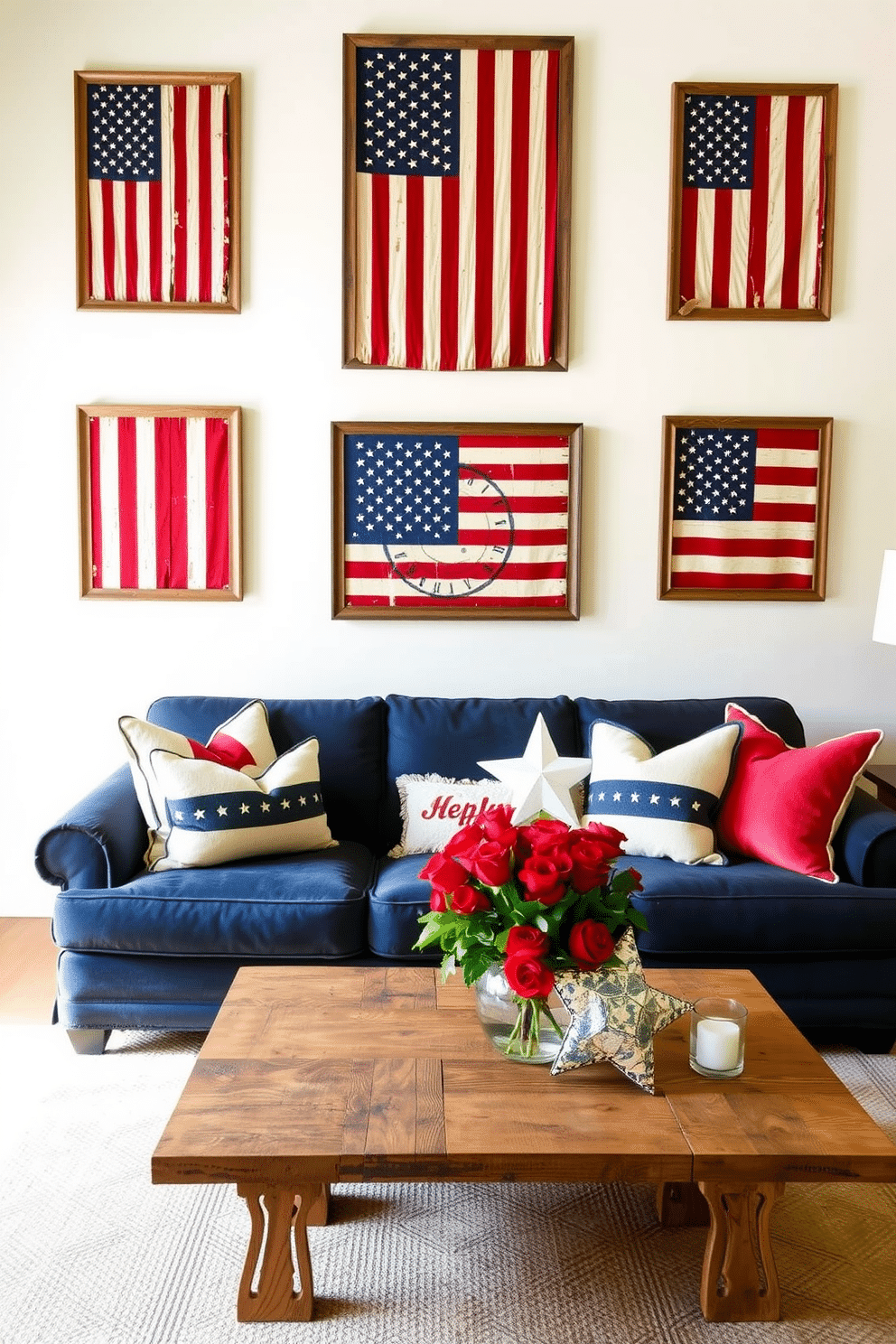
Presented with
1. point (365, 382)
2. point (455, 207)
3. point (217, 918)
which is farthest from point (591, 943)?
point (455, 207)

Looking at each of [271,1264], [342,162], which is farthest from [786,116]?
[271,1264]

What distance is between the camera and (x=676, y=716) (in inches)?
134

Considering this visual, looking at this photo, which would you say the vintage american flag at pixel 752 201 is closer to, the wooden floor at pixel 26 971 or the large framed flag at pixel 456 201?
the large framed flag at pixel 456 201

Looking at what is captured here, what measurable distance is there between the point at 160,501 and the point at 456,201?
1.37m

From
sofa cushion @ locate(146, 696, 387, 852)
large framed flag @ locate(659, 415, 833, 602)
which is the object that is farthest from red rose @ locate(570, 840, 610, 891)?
large framed flag @ locate(659, 415, 833, 602)

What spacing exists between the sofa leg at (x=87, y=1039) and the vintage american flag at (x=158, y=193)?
225 cm

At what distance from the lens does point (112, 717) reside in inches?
148

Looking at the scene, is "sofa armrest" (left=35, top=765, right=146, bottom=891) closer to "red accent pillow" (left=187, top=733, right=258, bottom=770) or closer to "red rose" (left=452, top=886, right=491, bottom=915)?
"red accent pillow" (left=187, top=733, right=258, bottom=770)

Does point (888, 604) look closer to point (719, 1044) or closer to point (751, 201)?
point (751, 201)

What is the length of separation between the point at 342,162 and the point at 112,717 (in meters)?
1.97

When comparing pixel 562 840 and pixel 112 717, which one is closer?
pixel 562 840

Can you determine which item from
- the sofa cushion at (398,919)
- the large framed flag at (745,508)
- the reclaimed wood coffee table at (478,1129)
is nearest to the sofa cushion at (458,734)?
the sofa cushion at (398,919)

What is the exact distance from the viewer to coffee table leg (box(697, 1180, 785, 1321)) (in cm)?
183

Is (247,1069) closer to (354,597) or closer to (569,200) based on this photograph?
(354,597)
